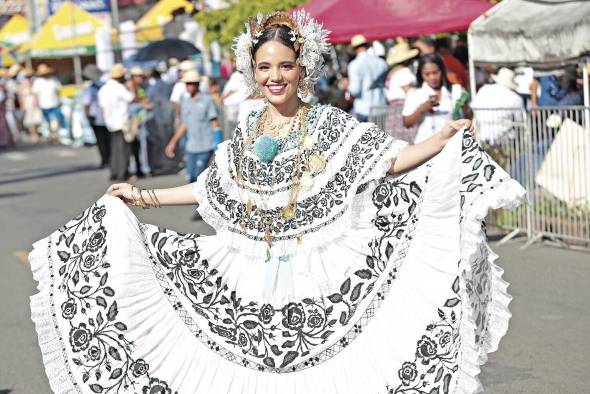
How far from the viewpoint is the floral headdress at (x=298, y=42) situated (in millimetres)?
4938

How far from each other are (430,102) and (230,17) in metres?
11.6

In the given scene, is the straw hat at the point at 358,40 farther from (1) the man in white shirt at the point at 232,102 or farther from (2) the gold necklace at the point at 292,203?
(2) the gold necklace at the point at 292,203

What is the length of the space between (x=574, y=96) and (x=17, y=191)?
9.01m

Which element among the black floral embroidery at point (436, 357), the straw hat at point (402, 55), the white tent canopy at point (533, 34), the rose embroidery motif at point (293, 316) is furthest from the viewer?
the straw hat at point (402, 55)

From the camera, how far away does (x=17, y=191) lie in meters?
18.7

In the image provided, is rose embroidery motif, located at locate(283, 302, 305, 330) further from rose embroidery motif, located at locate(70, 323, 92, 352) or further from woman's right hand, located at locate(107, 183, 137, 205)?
woman's right hand, located at locate(107, 183, 137, 205)

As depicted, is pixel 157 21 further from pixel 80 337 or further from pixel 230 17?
pixel 80 337

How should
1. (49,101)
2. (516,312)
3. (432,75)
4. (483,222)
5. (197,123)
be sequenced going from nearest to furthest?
(483,222) → (516,312) → (432,75) → (197,123) → (49,101)

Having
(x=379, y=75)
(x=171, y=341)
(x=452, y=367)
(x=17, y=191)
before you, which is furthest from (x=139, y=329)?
(x=17, y=191)

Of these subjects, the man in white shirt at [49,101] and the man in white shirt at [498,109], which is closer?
the man in white shirt at [498,109]

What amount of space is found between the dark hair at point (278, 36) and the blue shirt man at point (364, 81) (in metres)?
9.81

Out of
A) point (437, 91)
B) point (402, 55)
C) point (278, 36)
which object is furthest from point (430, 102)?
point (278, 36)

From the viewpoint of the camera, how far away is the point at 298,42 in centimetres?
492

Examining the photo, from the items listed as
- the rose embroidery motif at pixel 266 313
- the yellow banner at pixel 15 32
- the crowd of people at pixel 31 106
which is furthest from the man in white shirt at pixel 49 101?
the rose embroidery motif at pixel 266 313
